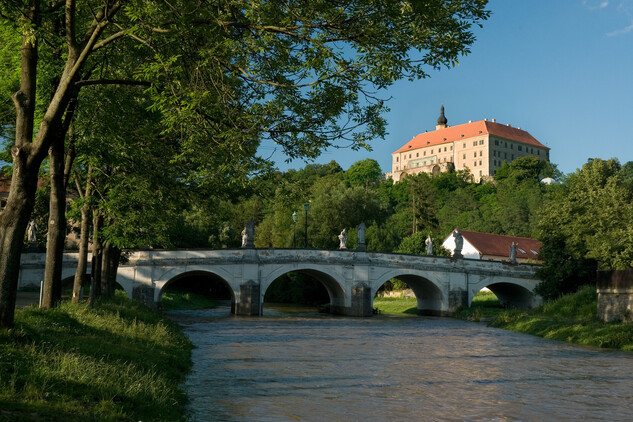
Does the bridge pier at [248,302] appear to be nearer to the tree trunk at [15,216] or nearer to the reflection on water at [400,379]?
the reflection on water at [400,379]

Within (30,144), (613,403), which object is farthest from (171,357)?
(613,403)

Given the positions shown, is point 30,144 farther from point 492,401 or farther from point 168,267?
point 168,267

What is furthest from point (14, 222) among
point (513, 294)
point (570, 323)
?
point (513, 294)

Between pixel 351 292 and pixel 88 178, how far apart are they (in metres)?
27.2

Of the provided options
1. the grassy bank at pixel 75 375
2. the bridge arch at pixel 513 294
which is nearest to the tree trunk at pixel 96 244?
the grassy bank at pixel 75 375

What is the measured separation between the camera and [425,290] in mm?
49094

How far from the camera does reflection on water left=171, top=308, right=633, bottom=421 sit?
11.2 meters

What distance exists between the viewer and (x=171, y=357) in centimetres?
1409

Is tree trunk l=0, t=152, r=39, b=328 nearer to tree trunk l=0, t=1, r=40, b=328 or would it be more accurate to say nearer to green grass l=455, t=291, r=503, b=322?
tree trunk l=0, t=1, r=40, b=328

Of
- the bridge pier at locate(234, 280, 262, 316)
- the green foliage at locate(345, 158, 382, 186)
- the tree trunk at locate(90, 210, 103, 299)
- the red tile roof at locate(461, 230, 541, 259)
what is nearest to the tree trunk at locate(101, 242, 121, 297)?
the tree trunk at locate(90, 210, 103, 299)

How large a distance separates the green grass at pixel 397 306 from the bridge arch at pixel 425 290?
3.78 feet

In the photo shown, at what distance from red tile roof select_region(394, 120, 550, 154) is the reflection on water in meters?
114

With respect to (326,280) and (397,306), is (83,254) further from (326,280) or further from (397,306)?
(397,306)

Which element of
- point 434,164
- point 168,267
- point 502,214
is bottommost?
point 168,267
